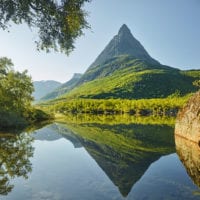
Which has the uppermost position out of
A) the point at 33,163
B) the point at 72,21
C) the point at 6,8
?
the point at 6,8

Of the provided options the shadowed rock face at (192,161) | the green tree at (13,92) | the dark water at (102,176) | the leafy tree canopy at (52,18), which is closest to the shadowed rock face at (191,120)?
the shadowed rock face at (192,161)

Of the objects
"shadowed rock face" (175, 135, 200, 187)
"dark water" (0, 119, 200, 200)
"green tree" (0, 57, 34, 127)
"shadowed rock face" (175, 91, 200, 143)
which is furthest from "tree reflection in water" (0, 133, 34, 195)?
"green tree" (0, 57, 34, 127)

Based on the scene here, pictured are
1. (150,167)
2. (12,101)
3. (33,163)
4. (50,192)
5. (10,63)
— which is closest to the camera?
(50,192)

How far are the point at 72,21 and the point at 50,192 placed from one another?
11112 mm

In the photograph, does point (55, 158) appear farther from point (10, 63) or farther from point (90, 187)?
point (10, 63)

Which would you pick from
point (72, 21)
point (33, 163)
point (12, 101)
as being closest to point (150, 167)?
point (33, 163)

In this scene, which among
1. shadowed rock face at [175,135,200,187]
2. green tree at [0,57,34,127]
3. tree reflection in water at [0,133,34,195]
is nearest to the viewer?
tree reflection in water at [0,133,34,195]

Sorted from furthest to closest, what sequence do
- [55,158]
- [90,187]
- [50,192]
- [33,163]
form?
[55,158], [33,163], [90,187], [50,192]

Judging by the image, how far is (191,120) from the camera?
30.5 meters

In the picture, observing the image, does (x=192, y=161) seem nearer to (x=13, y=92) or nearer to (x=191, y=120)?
(x=191, y=120)

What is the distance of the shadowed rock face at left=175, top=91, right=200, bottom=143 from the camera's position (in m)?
29.3

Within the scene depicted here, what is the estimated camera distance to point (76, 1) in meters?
20.7

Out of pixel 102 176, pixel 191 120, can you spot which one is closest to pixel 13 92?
pixel 191 120

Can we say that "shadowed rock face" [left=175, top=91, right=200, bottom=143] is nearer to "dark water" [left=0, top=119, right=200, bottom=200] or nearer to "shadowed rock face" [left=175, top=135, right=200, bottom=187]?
"shadowed rock face" [left=175, top=135, right=200, bottom=187]
